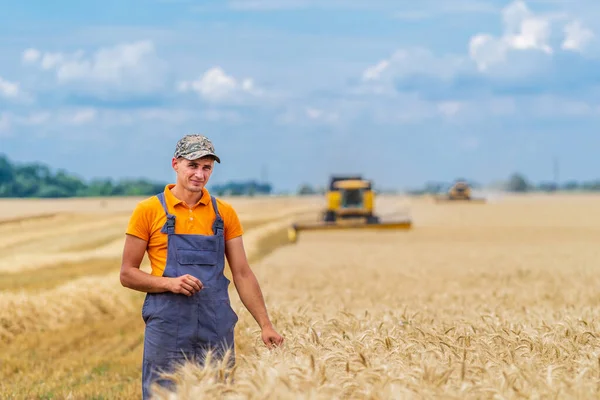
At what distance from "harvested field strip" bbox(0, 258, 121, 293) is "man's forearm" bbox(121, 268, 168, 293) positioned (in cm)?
1268

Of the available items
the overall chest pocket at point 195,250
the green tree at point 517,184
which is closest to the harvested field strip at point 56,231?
the overall chest pocket at point 195,250

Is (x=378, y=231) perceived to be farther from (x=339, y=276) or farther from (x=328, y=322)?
(x=328, y=322)

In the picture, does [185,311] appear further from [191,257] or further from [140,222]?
[140,222]

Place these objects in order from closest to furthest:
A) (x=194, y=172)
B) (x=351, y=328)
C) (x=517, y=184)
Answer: (x=194, y=172) → (x=351, y=328) → (x=517, y=184)

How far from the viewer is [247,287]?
21.1 ft

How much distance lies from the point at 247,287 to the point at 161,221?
31.1 inches

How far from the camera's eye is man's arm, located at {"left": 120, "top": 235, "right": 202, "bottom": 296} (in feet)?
19.1

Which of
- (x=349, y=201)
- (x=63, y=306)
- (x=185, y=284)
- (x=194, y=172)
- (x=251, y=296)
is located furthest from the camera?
(x=349, y=201)

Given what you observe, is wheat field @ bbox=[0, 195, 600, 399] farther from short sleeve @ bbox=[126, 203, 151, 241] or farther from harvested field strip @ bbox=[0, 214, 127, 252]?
harvested field strip @ bbox=[0, 214, 127, 252]

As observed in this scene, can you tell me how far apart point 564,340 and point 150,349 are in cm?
279

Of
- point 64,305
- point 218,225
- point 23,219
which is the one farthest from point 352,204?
point 218,225

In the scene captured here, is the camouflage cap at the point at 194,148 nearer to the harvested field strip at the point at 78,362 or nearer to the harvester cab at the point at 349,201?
the harvested field strip at the point at 78,362

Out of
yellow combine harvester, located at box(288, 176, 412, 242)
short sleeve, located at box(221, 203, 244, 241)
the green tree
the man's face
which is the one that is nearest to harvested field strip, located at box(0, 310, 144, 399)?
short sleeve, located at box(221, 203, 244, 241)

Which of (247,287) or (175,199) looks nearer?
(175,199)
